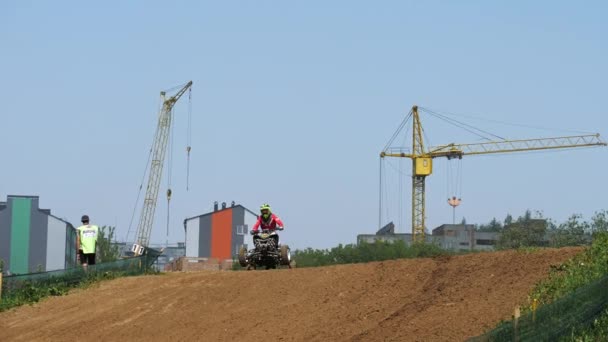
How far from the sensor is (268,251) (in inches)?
1220

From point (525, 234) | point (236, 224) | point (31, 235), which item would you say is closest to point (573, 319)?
point (525, 234)

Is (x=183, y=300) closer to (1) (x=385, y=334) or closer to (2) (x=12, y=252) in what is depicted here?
(1) (x=385, y=334)

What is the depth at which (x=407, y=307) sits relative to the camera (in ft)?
70.9

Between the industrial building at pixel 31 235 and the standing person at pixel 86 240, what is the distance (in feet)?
232

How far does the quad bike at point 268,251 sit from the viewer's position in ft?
101

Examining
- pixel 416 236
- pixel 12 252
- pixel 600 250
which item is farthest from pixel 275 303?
pixel 416 236

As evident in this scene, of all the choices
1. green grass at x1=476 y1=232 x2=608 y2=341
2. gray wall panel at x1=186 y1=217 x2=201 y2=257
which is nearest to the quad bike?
green grass at x1=476 y1=232 x2=608 y2=341

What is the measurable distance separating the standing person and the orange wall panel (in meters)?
101

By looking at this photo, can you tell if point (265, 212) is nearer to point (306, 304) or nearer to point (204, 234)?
point (306, 304)

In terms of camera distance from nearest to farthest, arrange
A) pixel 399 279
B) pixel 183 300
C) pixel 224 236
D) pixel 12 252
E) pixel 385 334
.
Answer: pixel 385 334 < pixel 399 279 < pixel 183 300 < pixel 12 252 < pixel 224 236

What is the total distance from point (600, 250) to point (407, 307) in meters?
3.69

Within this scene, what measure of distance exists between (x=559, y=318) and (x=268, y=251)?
1532 centimetres

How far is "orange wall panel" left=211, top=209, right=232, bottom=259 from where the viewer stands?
13238 centimetres

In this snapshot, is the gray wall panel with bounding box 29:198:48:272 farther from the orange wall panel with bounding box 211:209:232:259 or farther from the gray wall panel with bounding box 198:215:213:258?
the gray wall panel with bounding box 198:215:213:258
